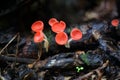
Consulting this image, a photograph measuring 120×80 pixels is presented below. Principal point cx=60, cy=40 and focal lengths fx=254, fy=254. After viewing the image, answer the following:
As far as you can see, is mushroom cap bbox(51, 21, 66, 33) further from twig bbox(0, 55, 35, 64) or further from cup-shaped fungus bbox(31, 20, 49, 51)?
twig bbox(0, 55, 35, 64)

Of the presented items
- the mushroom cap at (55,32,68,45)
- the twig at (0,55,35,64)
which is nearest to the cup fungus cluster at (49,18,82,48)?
the mushroom cap at (55,32,68,45)

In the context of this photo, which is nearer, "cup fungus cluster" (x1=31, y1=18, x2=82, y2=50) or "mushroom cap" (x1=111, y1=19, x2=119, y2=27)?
"cup fungus cluster" (x1=31, y1=18, x2=82, y2=50)

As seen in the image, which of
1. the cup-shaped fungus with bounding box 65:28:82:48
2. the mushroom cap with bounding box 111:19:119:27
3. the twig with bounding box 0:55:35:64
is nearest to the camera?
the twig with bounding box 0:55:35:64

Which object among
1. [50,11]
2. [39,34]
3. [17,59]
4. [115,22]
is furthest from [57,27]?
[50,11]

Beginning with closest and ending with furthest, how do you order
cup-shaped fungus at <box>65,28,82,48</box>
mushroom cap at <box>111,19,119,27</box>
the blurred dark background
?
cup-shaped fungus at <box>65,28,82,48</box> → mushroom cap at <box>111,19,119,27</box> → the blurred dark background

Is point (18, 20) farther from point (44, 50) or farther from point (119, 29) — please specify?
point (119, 29)

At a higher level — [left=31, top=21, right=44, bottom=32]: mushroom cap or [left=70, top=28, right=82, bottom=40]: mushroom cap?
[left=31, top=21, right=44, bottom=32]: mushroom cap

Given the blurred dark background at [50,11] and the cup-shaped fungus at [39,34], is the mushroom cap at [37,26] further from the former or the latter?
the blurred dark background at [50,11]

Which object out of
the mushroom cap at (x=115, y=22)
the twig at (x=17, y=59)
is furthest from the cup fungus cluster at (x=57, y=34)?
the mushroom cap at (x=115, y=22)

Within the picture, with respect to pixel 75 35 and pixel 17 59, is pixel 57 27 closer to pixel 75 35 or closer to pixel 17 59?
pixel 75 35
